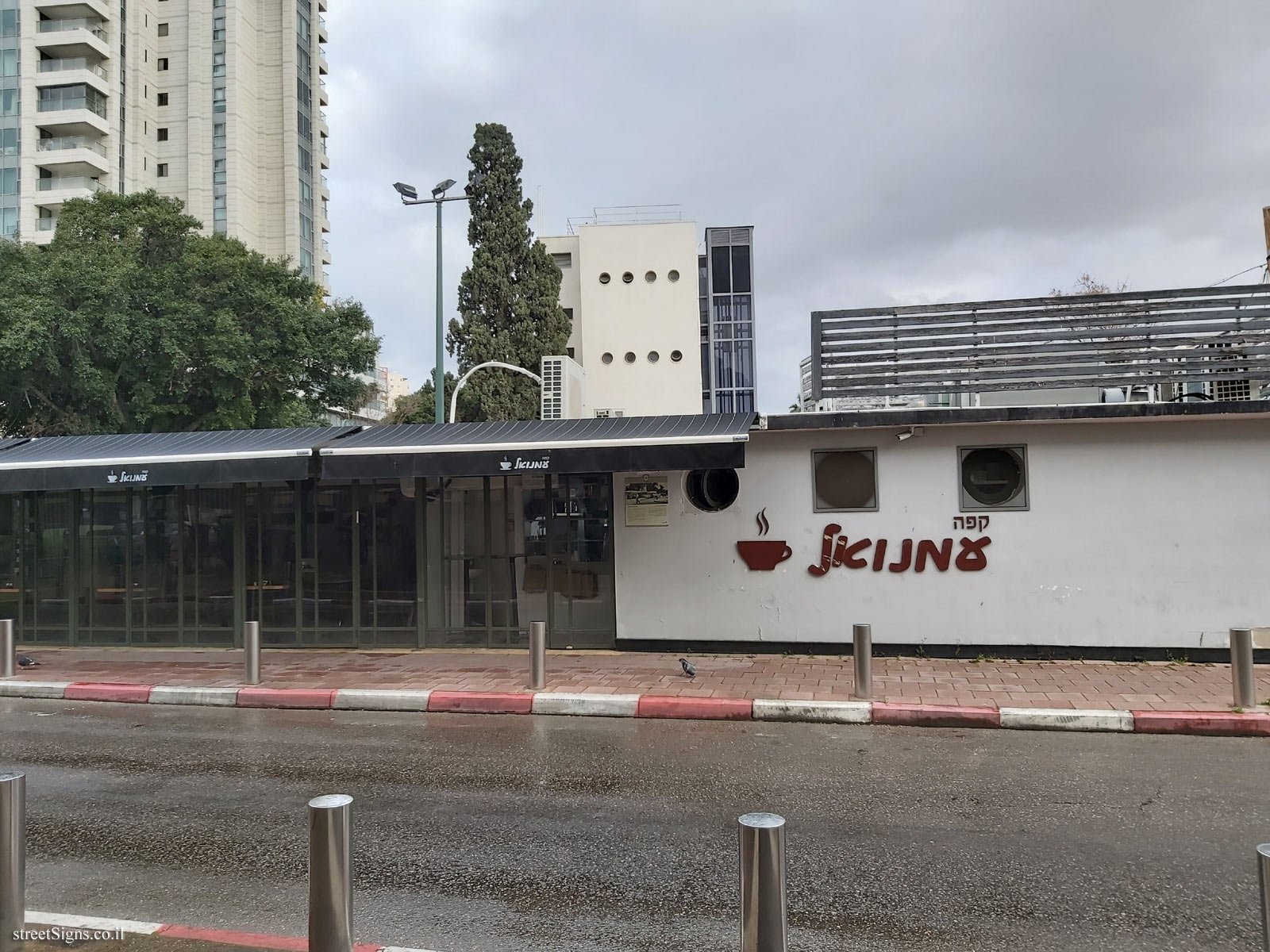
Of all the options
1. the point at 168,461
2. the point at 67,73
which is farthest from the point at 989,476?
the point at 67,73

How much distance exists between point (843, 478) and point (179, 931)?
8.81 m

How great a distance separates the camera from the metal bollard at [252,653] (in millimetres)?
10086

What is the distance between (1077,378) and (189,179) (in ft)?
239

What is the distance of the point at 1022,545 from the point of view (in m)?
10.7

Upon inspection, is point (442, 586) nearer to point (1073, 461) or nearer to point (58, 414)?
point (1073, 461)

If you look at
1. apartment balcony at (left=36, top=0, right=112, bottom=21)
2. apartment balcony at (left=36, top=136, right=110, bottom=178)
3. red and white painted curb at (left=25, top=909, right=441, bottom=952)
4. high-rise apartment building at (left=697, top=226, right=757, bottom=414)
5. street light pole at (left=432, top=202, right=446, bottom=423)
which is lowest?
red and white painted curb at (left=25, top=909, right=441, bottom=952)

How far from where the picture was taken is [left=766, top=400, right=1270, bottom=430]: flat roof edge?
33.2 ft

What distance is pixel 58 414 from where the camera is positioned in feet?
77.7

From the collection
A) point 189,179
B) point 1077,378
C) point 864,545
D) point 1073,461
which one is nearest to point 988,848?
point 864,545

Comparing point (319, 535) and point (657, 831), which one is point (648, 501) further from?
point (657, 831)

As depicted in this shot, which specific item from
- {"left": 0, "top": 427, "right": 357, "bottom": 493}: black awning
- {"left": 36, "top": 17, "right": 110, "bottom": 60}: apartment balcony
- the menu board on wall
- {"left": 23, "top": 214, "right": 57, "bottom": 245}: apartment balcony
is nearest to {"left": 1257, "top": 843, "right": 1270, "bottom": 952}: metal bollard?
the menu board on wall

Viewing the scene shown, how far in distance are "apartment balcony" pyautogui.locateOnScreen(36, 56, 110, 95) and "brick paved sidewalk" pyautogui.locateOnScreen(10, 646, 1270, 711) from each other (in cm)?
6212

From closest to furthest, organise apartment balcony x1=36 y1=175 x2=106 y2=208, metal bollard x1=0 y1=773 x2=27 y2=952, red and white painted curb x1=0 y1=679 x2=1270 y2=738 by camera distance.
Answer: metal bollard x1=0 y1=773 x2=27 y2=952
red and white painted curb x1=0 y1=679 x2=1270 y2=738
apartment balcony x1=36 y1=175 x2=106 y2=208

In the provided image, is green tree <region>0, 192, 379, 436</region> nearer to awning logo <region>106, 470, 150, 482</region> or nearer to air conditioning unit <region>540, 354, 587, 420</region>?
awning logo <region>106, 470, 150, 482</region>
